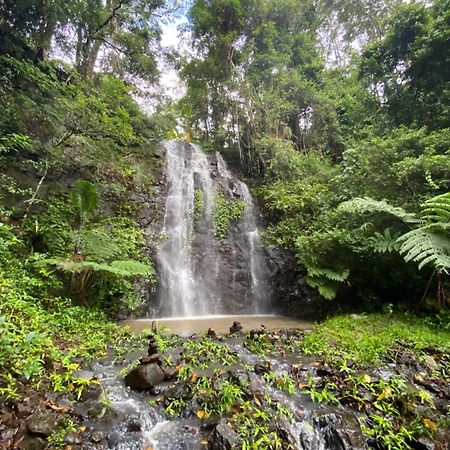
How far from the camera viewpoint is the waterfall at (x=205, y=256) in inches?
314

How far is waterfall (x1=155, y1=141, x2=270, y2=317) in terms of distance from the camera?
7.96 meters

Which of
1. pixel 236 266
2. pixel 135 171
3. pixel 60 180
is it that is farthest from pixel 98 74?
pixel 236 266

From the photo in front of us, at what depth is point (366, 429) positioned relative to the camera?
2424mm

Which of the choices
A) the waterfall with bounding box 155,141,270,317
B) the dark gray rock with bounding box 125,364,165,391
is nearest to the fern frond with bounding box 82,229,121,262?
the waterfall with bounding box 155,141,270,317

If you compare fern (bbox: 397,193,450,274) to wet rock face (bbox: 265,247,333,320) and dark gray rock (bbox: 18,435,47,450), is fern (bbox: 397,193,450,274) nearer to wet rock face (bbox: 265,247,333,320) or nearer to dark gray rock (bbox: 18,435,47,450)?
wet rock face (bbox: 265,247,333,320)

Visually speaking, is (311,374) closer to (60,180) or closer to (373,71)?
(60,180)

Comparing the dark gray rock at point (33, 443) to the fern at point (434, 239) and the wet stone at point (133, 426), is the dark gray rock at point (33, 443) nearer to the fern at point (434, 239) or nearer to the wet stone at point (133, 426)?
the wet stone at point (133, 426)

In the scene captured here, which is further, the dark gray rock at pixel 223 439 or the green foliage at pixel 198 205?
the green foliage at pixel 198 205

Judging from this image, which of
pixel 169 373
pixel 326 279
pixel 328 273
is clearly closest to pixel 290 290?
pixel 326 279

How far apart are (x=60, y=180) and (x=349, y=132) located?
1178 centimetres

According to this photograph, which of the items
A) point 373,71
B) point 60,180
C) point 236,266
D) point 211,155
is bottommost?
point 236,266

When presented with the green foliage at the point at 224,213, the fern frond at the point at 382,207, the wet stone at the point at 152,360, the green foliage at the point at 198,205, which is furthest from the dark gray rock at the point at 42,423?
the green foliage at the point at 198,205

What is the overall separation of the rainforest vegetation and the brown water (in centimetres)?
57

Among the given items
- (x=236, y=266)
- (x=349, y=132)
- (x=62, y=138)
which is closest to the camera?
(x=62, y=138)
